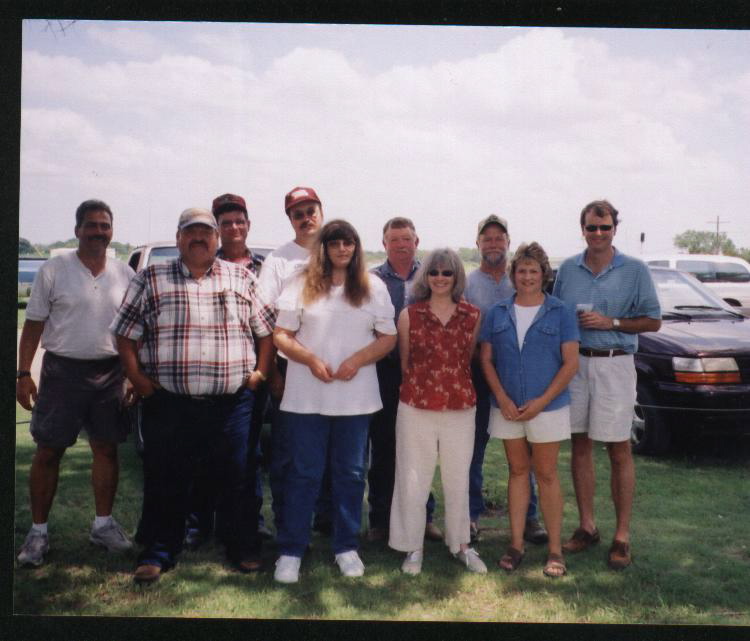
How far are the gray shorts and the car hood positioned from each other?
14.6 feet

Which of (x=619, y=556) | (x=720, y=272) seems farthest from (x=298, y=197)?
(x=720, y=272)

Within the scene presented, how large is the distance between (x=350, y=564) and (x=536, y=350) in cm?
164

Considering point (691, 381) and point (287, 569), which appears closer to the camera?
point (287, 569)

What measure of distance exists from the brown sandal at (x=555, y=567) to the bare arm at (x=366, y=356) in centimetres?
155

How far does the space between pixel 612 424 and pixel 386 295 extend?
1.56 meters

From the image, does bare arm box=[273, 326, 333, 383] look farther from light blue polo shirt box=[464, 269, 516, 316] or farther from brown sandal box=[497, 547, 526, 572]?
brown sandal box=[497, 547, 526, 572]

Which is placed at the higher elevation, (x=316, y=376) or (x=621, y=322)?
(x=621, y=322)

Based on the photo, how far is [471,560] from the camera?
4.11 metres

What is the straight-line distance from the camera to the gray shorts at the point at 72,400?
4074mm

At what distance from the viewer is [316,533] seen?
465 cm

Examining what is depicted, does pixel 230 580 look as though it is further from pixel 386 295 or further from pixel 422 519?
pixel 386 295

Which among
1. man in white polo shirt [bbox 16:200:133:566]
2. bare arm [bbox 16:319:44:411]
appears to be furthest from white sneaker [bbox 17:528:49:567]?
bare arm [bbox 16:319:44:411]

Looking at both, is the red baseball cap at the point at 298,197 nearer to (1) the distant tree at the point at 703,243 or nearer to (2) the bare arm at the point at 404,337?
(2) the bare arm at the point at 404,337

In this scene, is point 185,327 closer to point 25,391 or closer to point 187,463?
point 187,463
